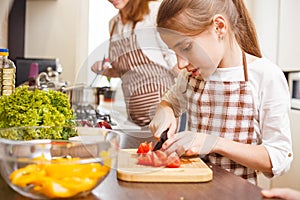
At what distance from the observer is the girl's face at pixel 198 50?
0.95m

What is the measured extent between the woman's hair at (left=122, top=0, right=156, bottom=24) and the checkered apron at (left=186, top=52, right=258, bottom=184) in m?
0.72

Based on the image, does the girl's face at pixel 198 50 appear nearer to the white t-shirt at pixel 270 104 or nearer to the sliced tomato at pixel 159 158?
the white t-shirt at pixel 270 104

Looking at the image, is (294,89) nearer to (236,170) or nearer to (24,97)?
(236,170)

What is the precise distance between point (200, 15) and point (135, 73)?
245 millimetres

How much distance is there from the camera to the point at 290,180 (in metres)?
2.53

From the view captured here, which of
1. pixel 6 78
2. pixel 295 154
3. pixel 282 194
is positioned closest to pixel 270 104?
pixel 282 194

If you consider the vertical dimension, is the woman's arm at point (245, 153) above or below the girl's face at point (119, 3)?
below

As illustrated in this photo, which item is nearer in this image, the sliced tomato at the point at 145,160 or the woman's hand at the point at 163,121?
the sliced tomato at the point at 145,160

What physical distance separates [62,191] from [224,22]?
644 mm

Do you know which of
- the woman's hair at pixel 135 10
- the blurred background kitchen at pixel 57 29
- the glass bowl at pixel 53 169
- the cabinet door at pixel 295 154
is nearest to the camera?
the glass bowl at pixel 53 169

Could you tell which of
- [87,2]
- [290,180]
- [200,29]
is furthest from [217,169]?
[87,2]

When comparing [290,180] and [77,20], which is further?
[77,20]

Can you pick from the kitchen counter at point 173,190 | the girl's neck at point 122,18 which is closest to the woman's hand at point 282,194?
the kitchen counter at point 173,190

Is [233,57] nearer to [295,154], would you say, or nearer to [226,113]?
[226,113]
